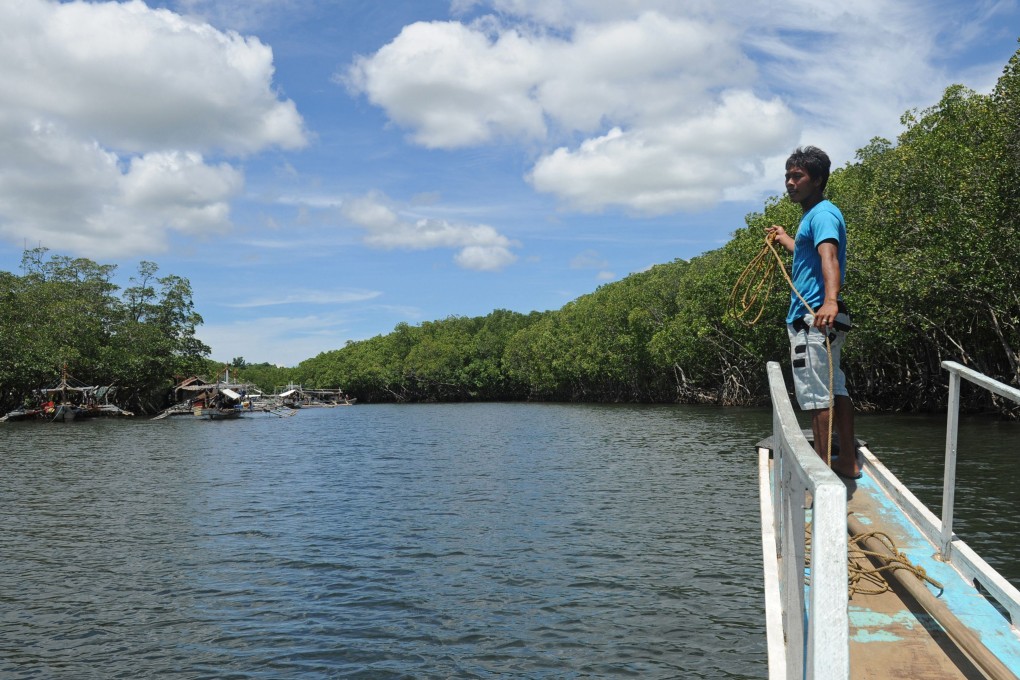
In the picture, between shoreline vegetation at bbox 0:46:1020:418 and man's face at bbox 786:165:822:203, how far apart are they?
269cm

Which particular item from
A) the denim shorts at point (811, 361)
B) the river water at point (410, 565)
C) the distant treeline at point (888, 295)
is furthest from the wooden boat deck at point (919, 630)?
the distant treeline at point (888, 295)

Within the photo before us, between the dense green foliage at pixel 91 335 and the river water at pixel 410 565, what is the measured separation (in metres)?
42.5

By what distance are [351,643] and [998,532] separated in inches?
437

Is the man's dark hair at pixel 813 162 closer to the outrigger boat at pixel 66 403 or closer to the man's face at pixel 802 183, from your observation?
the man's face at pixel 802 183

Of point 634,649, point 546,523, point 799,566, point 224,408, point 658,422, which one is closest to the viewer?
point 799,566

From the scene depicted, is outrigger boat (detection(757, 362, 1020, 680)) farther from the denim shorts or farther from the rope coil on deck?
the denim shorts

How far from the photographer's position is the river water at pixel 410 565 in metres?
8.66

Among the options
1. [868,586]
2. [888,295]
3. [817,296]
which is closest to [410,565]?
[817,296]

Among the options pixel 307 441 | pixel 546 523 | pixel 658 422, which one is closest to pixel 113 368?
pixel 307 441

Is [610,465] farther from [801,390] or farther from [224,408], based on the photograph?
[224,408]

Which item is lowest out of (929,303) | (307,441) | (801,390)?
(307,441)

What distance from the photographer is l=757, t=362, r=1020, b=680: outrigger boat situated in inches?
79.7

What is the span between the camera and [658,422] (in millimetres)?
46156

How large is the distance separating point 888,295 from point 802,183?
31777 mm
